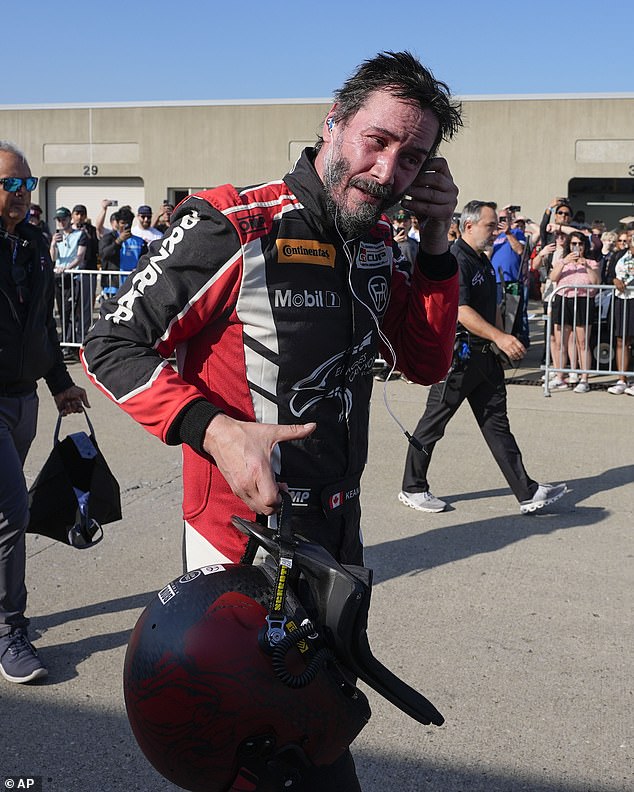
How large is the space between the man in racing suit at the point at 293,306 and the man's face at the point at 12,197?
1.91 meters

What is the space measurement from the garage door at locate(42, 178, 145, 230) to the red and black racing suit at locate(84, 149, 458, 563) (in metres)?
30.1

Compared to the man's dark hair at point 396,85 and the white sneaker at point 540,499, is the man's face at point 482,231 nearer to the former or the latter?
the white sneaker at point 540,499

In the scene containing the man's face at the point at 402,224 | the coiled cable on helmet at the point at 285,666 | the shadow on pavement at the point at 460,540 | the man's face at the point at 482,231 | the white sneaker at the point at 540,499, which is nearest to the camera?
the coiled cable on helmet at the point at 285,666

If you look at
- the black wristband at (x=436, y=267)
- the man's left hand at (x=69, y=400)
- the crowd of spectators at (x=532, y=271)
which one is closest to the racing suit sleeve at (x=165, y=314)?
the black wristband at (x=436, y=267)

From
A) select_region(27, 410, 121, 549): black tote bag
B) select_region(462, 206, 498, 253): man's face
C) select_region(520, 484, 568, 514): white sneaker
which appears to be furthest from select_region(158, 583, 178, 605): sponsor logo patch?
select_region(462, 206, 498, 253): man's face

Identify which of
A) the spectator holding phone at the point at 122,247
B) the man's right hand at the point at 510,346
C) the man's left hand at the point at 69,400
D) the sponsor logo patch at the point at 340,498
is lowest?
the sponsor logo patch at the point at 340,498

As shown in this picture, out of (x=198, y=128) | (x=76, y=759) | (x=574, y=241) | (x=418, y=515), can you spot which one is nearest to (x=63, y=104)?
(x=198, y=128)

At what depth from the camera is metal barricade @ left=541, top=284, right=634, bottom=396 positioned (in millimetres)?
10680

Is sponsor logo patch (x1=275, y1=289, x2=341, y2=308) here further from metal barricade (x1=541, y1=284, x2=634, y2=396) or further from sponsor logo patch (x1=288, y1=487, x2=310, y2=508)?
metal barricade (x1=541, y1=284, x2=634, y2=396)

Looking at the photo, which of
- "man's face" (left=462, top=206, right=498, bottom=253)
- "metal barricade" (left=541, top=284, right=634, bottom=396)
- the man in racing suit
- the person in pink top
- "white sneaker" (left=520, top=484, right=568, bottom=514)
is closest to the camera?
the man in racing suit

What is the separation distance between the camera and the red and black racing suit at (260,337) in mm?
1988

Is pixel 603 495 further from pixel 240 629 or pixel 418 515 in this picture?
pixel 240 629

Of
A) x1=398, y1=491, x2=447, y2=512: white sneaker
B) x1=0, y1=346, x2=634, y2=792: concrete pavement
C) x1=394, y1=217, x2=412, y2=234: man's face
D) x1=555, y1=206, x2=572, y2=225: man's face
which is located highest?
x1=555, y1=206, x2=572, y2=225: man's face

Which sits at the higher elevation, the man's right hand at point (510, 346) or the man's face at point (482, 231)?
the man's face at point (482, 231)
